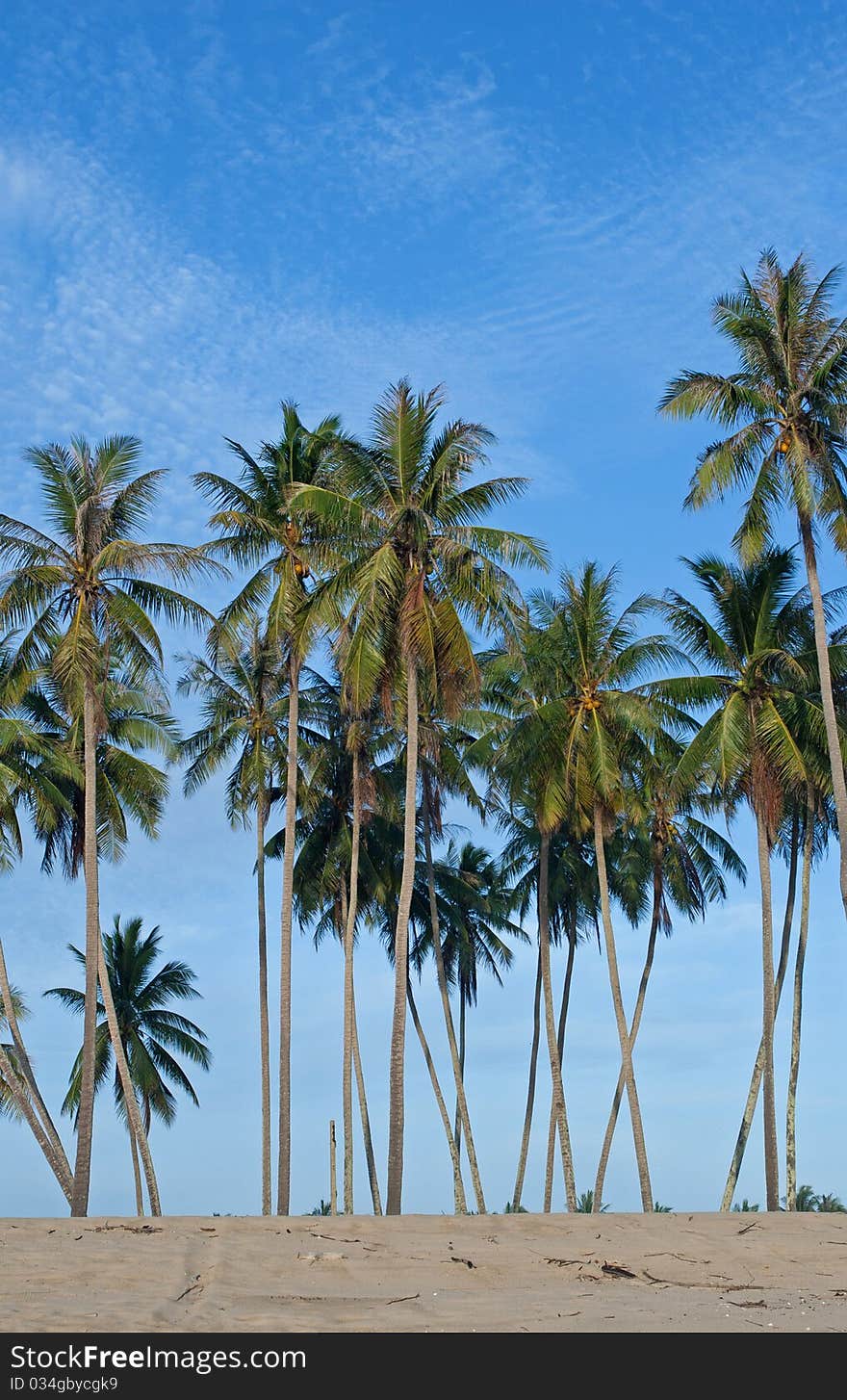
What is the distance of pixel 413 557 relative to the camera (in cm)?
2320

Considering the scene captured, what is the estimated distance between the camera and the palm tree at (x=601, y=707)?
94.4 ft

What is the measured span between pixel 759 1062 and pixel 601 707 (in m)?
8.55

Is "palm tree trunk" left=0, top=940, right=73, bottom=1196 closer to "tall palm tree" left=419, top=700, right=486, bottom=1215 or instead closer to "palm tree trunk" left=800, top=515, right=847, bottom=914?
"tall palm tree" left=419, top=700, right=486, bottom=1215

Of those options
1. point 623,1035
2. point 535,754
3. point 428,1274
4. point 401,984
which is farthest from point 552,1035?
point 428,1274

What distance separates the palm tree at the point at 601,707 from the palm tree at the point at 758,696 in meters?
1.07

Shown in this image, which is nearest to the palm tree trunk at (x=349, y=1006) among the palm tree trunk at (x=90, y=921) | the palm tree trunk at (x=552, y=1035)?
the palm tree trunk at (x=552, y=1035)

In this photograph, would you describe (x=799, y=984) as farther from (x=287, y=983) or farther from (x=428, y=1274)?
(x=428, y=1274)

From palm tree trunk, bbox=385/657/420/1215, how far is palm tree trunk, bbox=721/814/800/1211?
10279 millimetres

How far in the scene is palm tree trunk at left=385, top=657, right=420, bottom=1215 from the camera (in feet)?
69.9

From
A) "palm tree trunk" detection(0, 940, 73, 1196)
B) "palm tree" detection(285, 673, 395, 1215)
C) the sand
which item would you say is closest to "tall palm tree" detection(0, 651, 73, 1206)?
"palm tree trunk" detection(0, 940, 73, 1196)

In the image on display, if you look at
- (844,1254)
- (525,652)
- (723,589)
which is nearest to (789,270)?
(723,589)

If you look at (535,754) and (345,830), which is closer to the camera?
(535,754)
